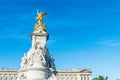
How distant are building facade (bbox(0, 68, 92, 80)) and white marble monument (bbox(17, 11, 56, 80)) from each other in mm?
50425

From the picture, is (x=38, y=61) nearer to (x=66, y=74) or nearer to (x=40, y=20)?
(x=40, y=20)

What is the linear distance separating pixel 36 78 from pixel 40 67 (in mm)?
1707

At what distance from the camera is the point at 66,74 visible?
4400 inches

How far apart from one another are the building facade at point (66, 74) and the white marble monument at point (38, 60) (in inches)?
1985

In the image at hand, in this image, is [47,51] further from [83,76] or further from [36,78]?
[83,76]

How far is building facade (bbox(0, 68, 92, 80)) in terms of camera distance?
108 metres

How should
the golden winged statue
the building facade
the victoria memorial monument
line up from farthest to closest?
the building facade, the golden winged statue, the victoria memorial monument

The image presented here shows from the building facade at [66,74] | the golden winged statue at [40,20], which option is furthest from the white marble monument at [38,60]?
the building facade at [66,74]

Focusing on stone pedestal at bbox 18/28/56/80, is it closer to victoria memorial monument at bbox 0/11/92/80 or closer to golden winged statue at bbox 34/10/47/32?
victoria memorial monument at bbox 0/11/92/80

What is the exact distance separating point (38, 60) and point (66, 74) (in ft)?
197

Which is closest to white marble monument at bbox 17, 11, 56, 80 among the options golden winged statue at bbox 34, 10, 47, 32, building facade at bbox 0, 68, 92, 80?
golden winged statue at bbox 34, 10, 47, 32

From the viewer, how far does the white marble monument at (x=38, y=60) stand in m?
51.8

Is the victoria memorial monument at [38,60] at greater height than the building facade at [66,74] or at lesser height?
lesser

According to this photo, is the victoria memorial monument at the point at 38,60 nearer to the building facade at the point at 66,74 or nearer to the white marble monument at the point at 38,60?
the white marble monument at the point at 38,60
